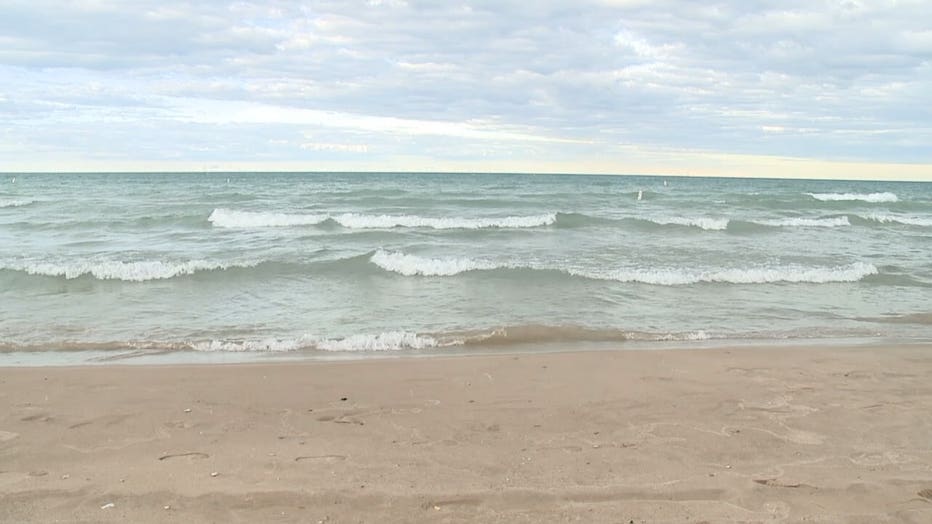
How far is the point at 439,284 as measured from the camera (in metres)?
12.3

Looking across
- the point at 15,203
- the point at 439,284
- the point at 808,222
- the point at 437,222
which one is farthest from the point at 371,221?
the point at 15,203

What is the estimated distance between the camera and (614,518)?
140 inches

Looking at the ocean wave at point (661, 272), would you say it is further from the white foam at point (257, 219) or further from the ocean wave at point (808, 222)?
the ocean wave at point (808, 222)

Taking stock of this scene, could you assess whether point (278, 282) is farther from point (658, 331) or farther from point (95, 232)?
point (95, 232)

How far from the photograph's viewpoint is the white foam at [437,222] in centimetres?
2269

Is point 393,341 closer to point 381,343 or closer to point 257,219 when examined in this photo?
point 381,343

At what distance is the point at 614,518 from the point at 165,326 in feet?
23.9

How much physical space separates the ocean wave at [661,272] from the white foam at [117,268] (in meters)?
3.19

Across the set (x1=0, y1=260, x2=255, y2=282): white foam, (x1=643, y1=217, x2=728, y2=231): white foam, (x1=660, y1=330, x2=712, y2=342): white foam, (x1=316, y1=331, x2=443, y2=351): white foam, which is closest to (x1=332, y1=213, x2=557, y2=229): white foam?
(x1=643, y1=217, x2=728, y2=231): white foam

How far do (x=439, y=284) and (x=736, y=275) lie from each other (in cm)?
563

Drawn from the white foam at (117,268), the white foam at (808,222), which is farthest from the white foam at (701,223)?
the white foam at (117,268)

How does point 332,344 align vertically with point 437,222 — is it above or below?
below

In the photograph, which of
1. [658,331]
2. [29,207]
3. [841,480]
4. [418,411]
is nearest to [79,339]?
[418,411]

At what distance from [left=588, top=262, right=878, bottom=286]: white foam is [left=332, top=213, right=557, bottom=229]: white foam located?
979 centimetres
